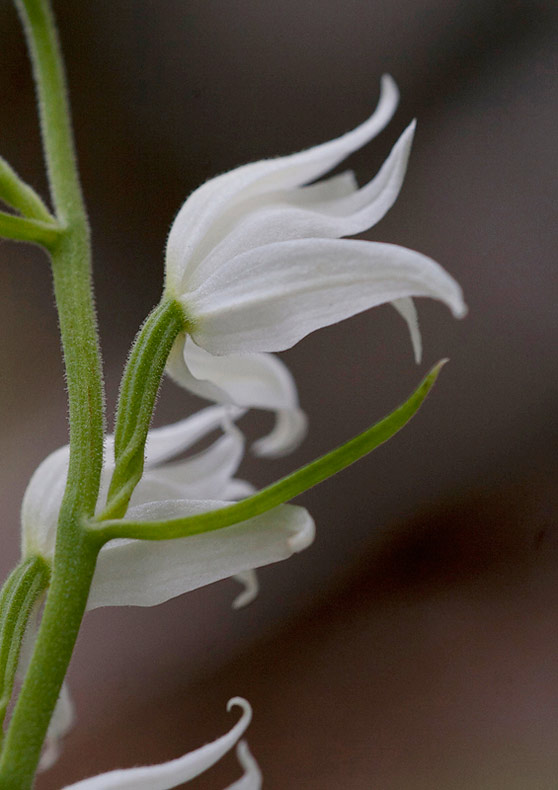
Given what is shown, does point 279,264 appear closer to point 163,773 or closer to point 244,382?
point 244,382

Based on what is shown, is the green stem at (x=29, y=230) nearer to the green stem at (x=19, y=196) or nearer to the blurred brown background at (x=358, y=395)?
the green stem at (x=19, y=196)

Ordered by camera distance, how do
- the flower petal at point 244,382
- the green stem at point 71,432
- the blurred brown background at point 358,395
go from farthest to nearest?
the blurred brown background at point 358,395, the flower petal at point 244,382, the green stem at point 71,432

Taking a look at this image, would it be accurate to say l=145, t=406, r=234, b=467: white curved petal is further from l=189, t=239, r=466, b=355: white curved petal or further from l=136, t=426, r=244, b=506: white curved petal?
l=189, t=239, r=466, b=355: white curved petal

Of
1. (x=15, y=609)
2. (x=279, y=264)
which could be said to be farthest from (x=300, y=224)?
(x=15, y=609)

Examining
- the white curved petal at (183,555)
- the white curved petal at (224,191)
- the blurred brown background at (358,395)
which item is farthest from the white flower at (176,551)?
the blurred brown background at (358,395)

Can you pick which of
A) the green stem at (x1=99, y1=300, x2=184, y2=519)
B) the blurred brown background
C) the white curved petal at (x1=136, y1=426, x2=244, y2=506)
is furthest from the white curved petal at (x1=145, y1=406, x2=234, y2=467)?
the blurred brown background
